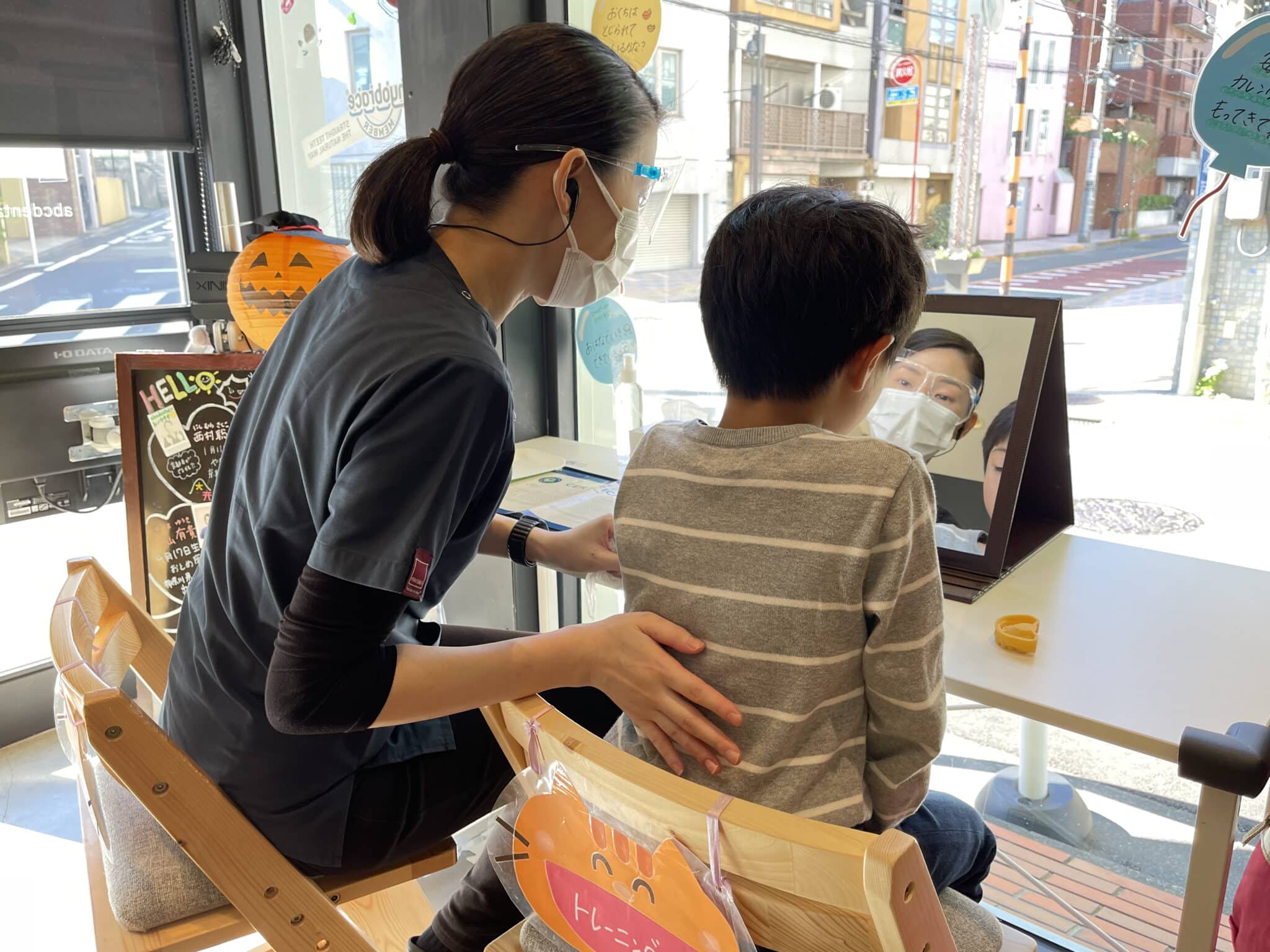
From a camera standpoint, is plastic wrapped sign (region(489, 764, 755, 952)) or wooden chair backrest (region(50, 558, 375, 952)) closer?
plastic wrapped sign (region(489, 764, 755, 952))

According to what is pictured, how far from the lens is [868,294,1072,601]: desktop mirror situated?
1.20m

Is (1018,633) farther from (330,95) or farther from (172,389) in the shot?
(330,95)

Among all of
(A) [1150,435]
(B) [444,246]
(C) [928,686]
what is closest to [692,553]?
(C) [928,686]

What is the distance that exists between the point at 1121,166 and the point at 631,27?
0.90 m

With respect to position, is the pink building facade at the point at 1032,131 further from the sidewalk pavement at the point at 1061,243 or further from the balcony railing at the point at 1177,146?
the balcony railing at the point at 1177,146

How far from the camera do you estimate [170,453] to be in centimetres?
175

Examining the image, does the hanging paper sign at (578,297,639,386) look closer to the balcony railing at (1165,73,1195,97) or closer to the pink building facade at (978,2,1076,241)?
the pink building facade at (978,2,1076,241)

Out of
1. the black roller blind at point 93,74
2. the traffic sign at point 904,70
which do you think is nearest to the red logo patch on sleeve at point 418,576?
the traffic sign at point 904,70

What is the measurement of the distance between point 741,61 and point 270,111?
1.53 metres

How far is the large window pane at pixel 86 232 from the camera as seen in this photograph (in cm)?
224

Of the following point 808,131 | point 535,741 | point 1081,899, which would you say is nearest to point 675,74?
point 808,131

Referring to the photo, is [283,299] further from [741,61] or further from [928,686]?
[928,686]

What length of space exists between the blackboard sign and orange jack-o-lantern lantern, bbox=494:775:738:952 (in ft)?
3.76

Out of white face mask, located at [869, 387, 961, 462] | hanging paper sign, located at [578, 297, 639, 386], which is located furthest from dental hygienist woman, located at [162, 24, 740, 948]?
hanging paper sign, located at [578, 297, 639, 386]
